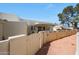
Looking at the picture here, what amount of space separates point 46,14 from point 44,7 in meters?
0.48

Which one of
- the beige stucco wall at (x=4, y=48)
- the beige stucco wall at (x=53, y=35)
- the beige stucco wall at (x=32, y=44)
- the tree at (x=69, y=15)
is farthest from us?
the beige stucco wall at (x=53, y=35)

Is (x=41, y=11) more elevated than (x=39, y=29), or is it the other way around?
(x=41, y=11)

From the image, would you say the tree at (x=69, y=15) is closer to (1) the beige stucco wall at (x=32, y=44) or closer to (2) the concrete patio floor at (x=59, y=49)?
(2) the concrete patio floor at (x=59, y=49)

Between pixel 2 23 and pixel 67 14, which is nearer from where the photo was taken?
pixel 67 14

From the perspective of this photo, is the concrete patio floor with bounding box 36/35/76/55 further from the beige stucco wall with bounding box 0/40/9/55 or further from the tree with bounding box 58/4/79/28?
the beige stucco wall with bounding box 0/40/9/55

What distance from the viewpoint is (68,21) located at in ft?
26.3

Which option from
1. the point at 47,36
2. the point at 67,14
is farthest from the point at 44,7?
the point at 47,36

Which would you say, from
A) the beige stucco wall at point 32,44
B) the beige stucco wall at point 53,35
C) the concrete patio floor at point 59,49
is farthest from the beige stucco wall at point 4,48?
the beige stucco wall at point 53,35

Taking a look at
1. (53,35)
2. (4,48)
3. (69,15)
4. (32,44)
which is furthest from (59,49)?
(4,48)

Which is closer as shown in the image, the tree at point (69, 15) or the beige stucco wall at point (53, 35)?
the tree at point (69, 15)

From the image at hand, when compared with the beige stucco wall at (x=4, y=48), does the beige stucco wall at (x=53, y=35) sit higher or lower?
lower

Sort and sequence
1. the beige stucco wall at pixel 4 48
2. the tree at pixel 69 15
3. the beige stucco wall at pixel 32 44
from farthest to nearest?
the beige stucco wall at pixel 32 44
the tree at pixel 69 15
the beige stucco wall at pixel 4 48

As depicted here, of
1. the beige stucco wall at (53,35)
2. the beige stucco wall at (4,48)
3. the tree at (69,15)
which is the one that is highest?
the tree at (69,15)
